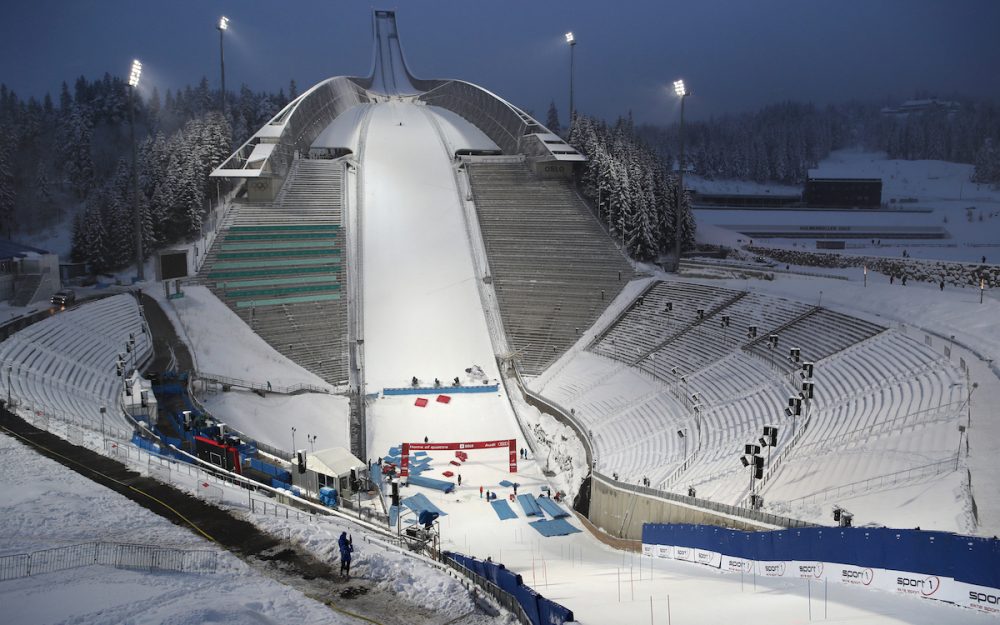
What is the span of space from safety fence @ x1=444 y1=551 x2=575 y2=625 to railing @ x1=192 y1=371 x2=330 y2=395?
1723 cm

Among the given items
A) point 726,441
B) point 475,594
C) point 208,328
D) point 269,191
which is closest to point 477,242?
point 269,191

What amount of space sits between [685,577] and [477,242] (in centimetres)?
2811

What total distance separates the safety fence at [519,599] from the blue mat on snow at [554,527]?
728cm

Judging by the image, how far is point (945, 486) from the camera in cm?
1299

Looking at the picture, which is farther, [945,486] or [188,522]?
[945,486]

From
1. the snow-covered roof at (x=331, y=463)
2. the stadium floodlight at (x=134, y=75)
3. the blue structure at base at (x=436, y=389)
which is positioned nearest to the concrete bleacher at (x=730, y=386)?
the blue structure at base at (x=436, y=389)

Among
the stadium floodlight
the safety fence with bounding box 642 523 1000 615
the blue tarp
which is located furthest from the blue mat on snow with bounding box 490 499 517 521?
the stadium floodlight

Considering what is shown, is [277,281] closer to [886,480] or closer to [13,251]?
[13,251]

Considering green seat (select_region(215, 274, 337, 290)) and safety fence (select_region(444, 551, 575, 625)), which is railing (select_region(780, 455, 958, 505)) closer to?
safety fence (select_region(444, 551, 575, 625))

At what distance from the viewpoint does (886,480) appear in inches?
556

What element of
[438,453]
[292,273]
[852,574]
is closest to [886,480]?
[852,574]

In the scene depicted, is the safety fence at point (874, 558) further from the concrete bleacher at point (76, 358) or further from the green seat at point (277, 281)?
the green seat at point (277, 281)

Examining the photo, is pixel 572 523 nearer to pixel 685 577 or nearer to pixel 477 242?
pixel 685 577

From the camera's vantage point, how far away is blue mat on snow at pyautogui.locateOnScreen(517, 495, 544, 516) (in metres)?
19.5
